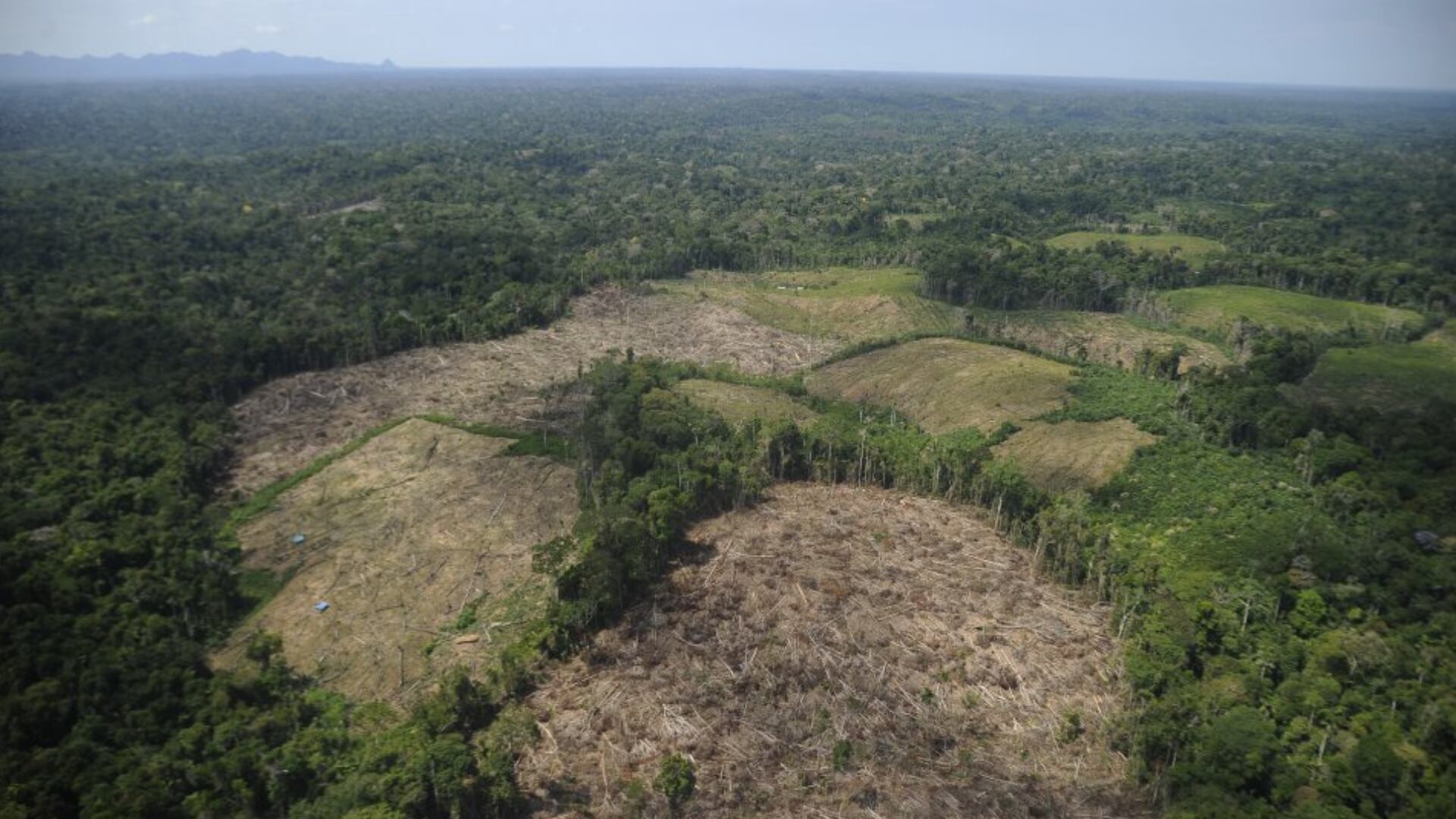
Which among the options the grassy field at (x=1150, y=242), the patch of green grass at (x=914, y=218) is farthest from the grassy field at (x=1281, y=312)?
the patch of green grass at (x=914, y=218)

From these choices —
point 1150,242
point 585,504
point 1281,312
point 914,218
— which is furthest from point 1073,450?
point 914,218

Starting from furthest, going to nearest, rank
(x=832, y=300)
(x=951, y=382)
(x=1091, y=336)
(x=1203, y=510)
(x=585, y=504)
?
1. (x=832, y=300)
2. (x=1091, y=336)
3. (x=951, y=382)
4. (x=585, y=504)
5. (x=1203, y=510)

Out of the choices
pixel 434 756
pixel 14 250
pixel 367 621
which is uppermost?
pixel 14 250

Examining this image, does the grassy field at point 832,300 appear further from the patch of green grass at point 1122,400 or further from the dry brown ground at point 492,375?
the patch of green grass at point 1122,400

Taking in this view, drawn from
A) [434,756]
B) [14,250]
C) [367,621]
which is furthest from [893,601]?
[14,250]

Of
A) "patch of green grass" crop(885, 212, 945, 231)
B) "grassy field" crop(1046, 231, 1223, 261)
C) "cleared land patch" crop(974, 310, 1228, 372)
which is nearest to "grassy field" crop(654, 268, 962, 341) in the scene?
"cleared land patch" crop(974, 310, 1228, 372)

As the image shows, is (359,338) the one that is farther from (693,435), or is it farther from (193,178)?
(193,178)

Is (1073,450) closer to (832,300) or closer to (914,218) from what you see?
(832,300)
